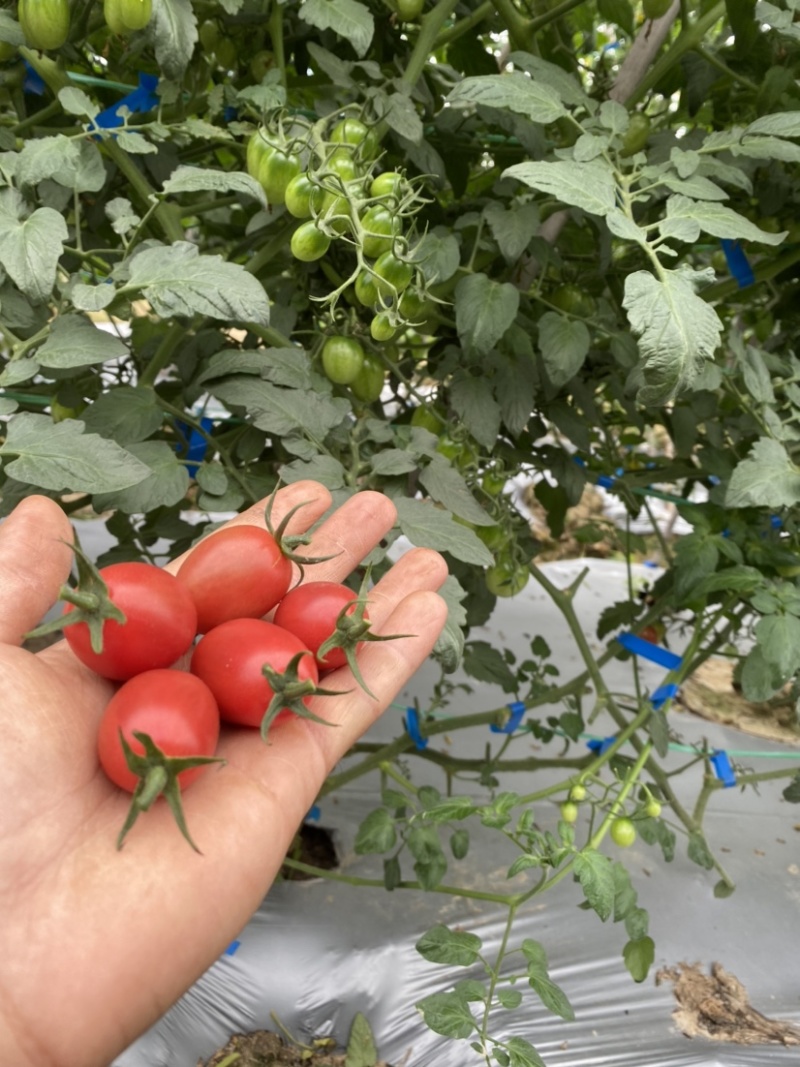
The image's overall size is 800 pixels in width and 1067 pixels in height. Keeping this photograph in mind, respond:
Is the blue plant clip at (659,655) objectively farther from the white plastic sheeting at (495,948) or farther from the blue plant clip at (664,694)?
the white plastic sheeting at (495,948)

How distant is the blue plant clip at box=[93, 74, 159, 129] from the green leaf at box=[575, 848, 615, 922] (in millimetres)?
944

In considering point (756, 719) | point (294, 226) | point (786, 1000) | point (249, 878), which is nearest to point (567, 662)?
point (756, 719)

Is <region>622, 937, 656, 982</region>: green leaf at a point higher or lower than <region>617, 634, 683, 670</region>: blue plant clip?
lower

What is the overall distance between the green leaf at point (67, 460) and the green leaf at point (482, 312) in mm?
381

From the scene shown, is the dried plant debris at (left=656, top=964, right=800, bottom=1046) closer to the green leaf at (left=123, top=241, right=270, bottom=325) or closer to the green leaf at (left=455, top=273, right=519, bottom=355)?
the green leaf at (left=455, top=273, right=519, bottom=355)

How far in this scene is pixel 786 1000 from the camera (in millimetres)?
1246

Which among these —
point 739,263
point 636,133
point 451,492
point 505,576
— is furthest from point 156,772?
point 739,263

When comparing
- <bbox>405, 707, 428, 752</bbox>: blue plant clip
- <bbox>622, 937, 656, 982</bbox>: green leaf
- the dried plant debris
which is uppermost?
<bbox>405, 707, 428, 752</bbox>: blue plant clip

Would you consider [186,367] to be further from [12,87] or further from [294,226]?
[12,87]

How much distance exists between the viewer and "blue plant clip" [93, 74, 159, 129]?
3.11ft

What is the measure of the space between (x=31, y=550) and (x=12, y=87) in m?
0.57

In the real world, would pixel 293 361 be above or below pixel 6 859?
above

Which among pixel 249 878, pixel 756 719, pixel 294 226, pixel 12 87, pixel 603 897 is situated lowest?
pixel 756 719

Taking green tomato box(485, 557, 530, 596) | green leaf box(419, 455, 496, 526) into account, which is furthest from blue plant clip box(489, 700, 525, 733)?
green leaf box(419, 455, 496, 526)
